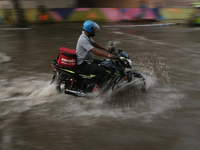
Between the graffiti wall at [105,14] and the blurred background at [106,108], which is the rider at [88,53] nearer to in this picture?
the blurred background at [106,108]

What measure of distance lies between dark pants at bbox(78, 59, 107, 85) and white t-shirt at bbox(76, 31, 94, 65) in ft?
0.37

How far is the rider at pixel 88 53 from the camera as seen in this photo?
14.4 feet

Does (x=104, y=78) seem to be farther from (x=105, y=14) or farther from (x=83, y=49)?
(x=105, y=14)

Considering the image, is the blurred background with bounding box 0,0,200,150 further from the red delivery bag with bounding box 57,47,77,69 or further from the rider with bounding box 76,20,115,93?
the red delivery bag with bounding box 57,47,77,69

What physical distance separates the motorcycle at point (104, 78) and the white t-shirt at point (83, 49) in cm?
29

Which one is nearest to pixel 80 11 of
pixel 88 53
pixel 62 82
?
pixel 62 82

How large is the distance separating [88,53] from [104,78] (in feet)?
2.19

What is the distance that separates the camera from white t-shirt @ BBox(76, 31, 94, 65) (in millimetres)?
4406

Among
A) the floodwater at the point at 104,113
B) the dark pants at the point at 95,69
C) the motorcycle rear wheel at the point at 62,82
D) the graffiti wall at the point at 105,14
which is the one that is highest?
the graffiti wall at the point at 105,14

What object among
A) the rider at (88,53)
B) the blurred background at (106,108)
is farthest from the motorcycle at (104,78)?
the blurred background at (106,108)

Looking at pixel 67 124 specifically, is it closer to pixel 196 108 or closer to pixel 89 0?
pixel 196 108

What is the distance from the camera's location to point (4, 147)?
328 cm

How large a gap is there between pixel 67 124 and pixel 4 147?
43.7 inches

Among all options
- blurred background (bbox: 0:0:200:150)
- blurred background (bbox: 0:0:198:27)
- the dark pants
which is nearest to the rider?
the dark pants
